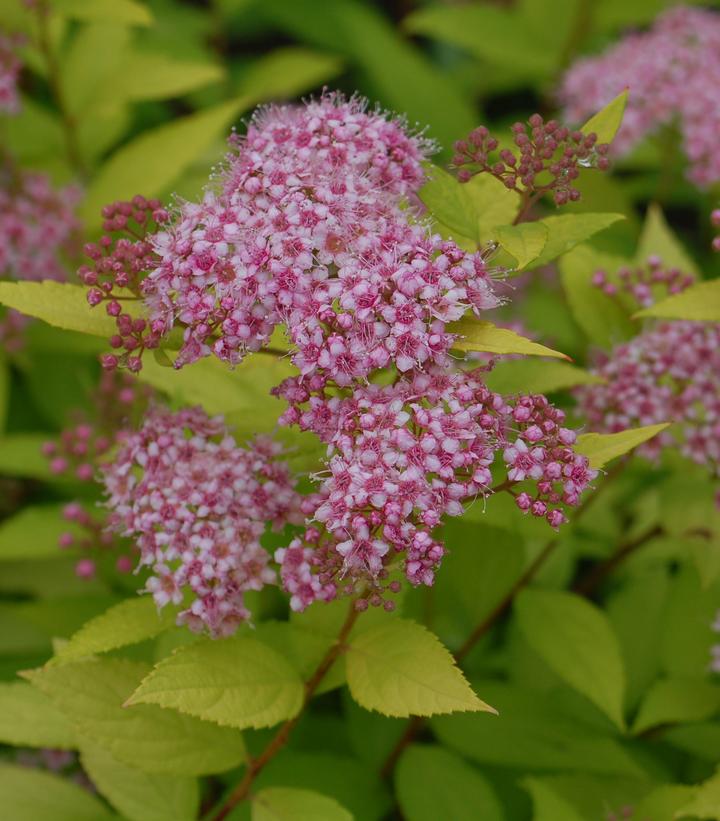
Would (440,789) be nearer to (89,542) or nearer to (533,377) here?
(533,377)

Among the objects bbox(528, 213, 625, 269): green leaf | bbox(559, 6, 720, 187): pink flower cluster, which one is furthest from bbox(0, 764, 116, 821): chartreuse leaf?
bbox(559, 6, 720, 187): pink flower cluster

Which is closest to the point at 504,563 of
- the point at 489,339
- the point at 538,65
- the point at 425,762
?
the point at 425,762

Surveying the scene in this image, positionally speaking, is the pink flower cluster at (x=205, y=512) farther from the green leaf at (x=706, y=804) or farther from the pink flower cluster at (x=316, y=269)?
the green leaf at (x=706, y=804)

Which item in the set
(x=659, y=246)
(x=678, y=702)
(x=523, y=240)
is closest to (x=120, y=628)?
(x=523, y=240)

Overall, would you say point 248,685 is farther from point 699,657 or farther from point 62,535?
point 699,657

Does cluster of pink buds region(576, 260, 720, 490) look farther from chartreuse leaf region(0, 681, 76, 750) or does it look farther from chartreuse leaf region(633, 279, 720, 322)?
chartreuse leaf region(0, 681, 76, 750)
